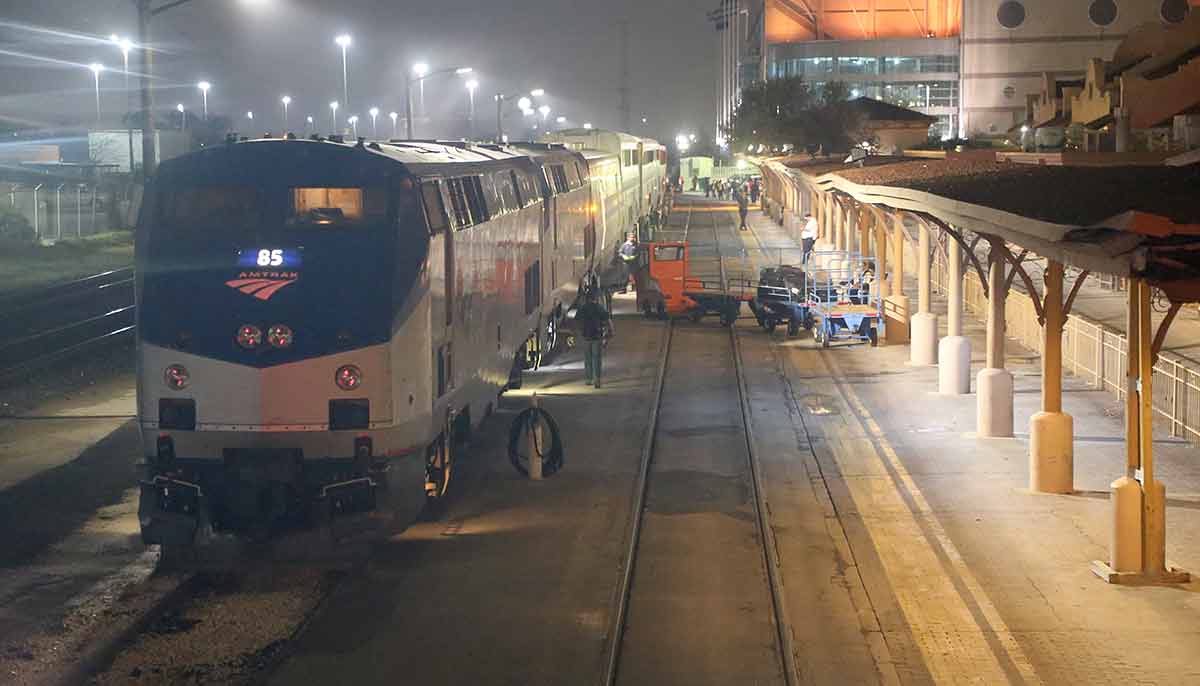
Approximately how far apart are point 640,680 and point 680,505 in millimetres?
5730

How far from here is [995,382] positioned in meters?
19.1

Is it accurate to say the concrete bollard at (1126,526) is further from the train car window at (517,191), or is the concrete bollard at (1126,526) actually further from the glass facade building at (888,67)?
the glass facade building at (888,67)

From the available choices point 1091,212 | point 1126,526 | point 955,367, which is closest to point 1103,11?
point 955,367

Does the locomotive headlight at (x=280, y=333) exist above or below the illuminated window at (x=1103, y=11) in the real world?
below

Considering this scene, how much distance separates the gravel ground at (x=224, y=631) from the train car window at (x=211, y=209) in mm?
2980

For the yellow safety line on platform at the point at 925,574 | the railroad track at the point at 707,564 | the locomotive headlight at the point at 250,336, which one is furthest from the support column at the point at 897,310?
the locomotive headlight at the point at 250,336

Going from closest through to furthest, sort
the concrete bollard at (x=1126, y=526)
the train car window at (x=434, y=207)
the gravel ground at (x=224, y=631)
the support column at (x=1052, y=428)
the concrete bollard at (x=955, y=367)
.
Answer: the gravel ground at (x=224, y=631) < the concrete bollard at (x=1126, y=526) < the train car window at (x=434, y=207) < the support column at (x=1052, y=428) < the concrete bollard at (x=955, y=367)

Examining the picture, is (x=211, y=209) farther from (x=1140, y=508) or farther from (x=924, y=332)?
(x=924, y=332)

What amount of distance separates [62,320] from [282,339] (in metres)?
21.3

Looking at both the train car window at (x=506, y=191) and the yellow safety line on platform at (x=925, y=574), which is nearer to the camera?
the yellow safety line on platform at (x=925, y=574)

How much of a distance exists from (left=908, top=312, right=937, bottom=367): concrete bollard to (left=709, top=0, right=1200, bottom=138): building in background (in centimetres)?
3684

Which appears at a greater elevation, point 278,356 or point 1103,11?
Answer: point 1103,11

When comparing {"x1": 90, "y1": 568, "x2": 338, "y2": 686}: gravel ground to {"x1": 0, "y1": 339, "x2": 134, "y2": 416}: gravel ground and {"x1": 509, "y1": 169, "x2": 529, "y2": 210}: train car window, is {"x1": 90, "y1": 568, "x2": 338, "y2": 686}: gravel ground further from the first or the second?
{"x1": 0, "y1": 339, "x2": 134, "y2": 416}: gravel ground

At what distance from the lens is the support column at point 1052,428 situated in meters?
15.7
